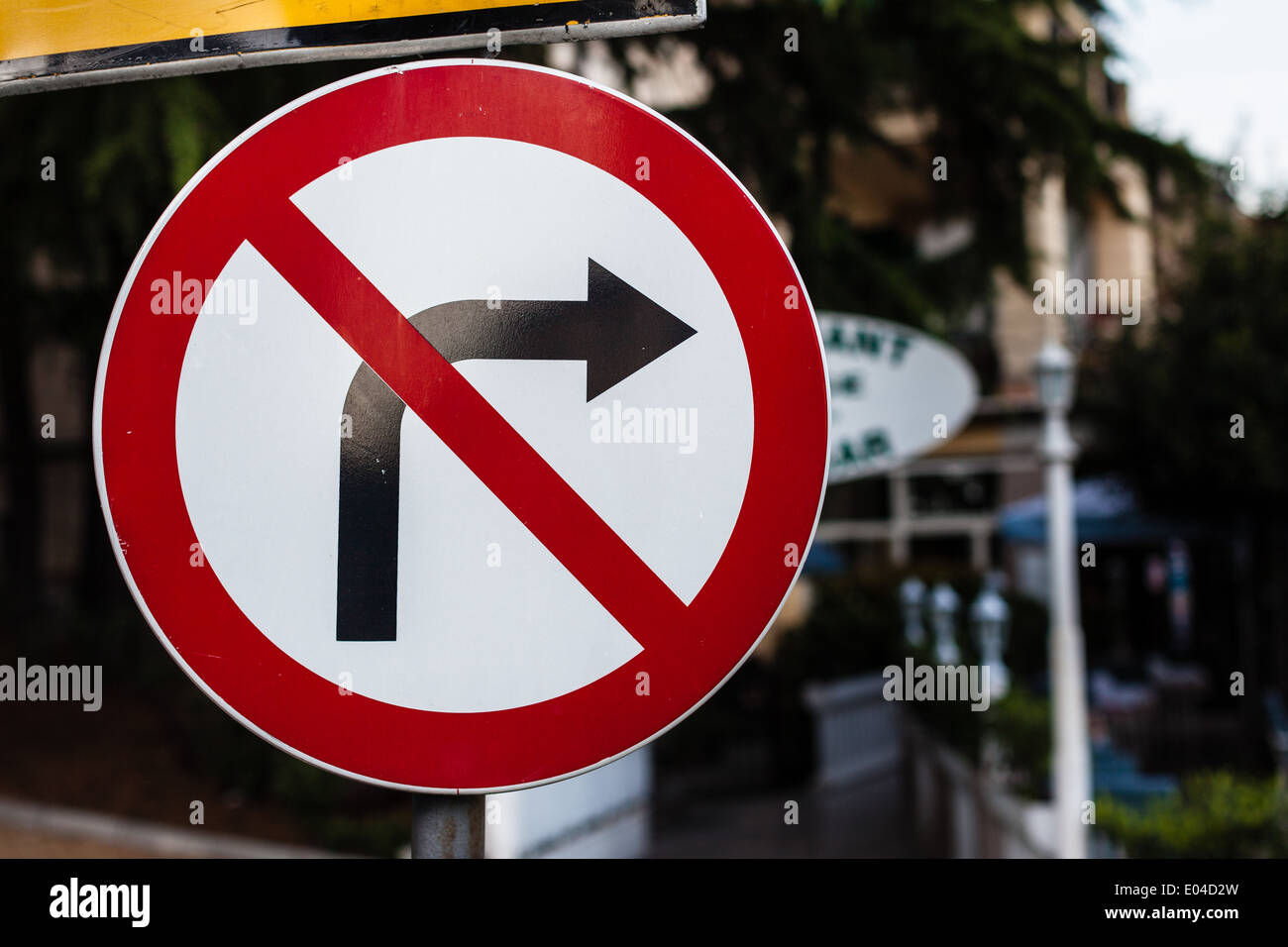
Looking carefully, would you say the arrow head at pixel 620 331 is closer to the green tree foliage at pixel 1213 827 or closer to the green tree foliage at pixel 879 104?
the green tree foliage at pixel 879 104

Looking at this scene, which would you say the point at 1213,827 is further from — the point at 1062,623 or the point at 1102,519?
the point at 1102,519

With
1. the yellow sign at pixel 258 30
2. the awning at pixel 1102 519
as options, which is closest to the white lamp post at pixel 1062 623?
the yellow sign at pixel 258 30

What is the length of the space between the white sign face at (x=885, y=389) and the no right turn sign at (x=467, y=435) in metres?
3.68

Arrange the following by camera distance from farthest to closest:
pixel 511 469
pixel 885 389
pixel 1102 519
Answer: pixel 1102 519
pixel 885 389
pixel 511 469

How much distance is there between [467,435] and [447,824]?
420 millimetres

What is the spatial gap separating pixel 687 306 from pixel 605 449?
18 cm

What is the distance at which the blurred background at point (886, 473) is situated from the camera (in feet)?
14.9

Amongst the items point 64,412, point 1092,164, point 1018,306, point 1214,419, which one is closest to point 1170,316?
point 1214,419

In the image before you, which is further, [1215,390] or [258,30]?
[1215,390]

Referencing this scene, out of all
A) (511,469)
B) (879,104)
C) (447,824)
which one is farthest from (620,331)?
(879,104)

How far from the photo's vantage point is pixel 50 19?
1.37m

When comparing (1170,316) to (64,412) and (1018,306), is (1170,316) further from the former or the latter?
(64,412)

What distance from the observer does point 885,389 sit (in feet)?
16.4

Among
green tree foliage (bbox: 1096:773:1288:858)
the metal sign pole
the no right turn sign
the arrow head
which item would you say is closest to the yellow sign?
the no right turn sign
